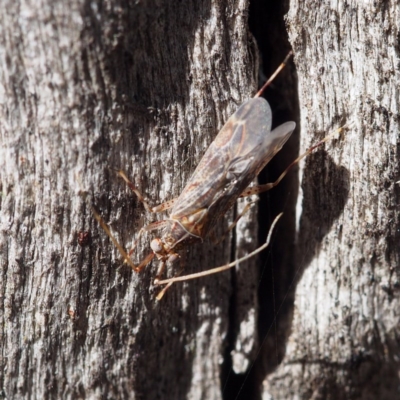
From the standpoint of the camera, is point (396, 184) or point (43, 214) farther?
point (396, 184)

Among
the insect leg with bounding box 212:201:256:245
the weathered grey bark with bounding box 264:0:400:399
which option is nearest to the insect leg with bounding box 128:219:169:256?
the insect leg with bounding box 212:201:256:245

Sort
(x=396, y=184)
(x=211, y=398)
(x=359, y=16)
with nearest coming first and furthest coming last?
(x=359, y=16)
(x=396, y=184)
(x=211, y=398)

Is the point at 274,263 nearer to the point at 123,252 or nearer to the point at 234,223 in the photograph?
the point at 234,223

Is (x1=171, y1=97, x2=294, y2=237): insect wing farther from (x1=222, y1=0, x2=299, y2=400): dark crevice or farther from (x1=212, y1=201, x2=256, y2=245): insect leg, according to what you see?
(x1=222, y1=0, x2=299, y2=400): dark crevice

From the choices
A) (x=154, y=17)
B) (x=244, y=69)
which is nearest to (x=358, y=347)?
(x=244, y=69)

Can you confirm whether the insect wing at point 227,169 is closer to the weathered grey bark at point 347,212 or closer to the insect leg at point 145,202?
the insect leg at point 145,202

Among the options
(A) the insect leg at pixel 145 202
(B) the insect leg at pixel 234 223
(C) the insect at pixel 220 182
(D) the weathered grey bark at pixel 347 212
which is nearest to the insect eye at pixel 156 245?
(C) the insect at pixel 220 182

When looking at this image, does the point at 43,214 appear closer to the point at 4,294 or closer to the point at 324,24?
the point at 4,294
